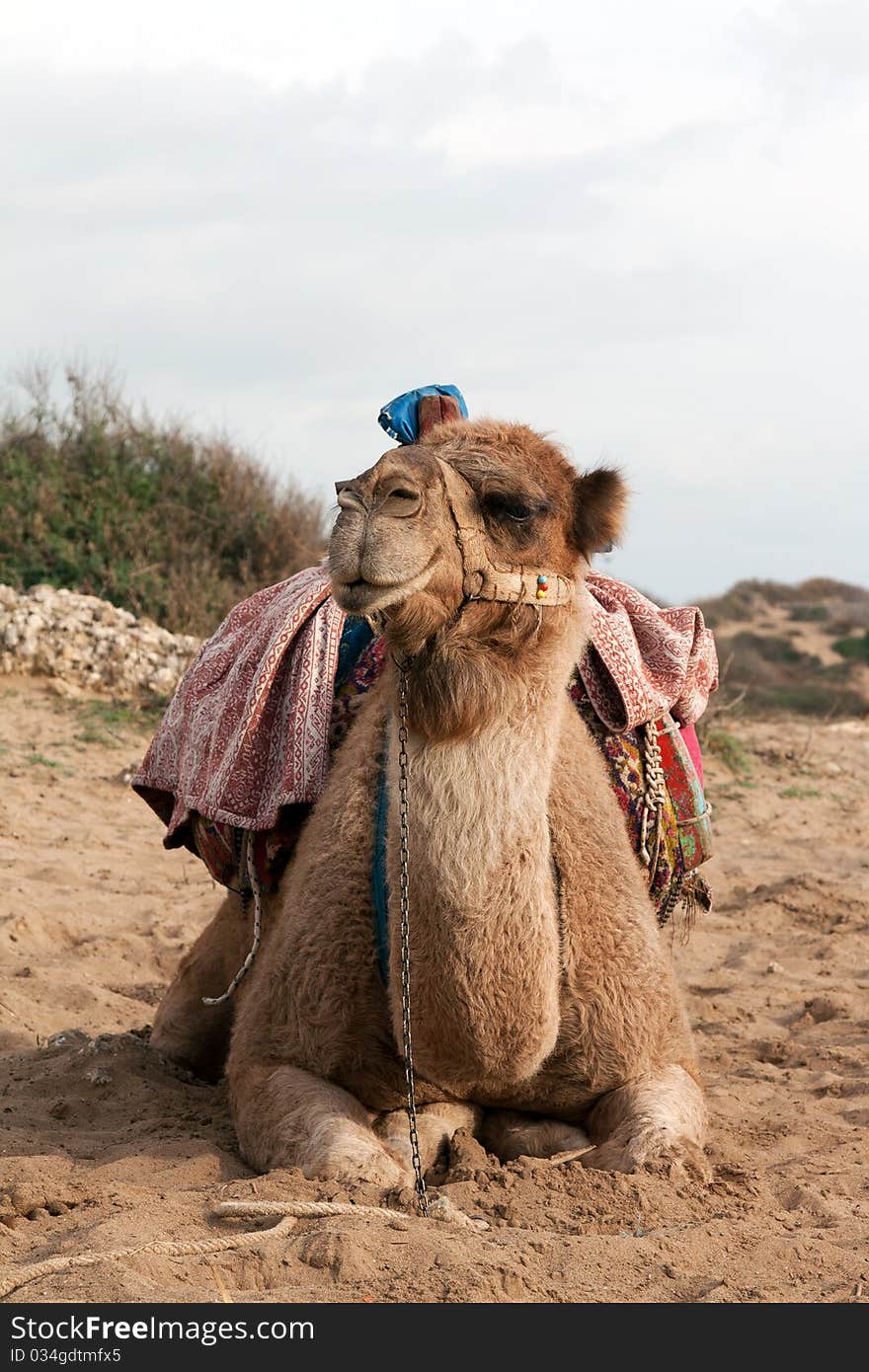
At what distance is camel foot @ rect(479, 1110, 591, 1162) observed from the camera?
170 inches

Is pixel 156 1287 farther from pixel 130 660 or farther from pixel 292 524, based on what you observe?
pixel 292 524

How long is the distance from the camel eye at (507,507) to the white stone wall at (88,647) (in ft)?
25.4

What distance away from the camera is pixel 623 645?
4.96 m

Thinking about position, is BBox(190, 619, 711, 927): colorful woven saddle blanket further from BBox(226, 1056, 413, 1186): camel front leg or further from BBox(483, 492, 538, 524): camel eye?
BBox(483, 492, 538, 524): camel eye

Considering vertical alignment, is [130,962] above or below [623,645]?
below

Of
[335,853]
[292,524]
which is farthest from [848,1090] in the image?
[292,524]

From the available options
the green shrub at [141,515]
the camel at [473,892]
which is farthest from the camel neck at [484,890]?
the green shrub at [141,515]

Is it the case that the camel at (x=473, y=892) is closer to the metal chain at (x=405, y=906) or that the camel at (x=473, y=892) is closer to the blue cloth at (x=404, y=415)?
the metal chain at (x=405, y=906)

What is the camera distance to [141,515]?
45.4ft

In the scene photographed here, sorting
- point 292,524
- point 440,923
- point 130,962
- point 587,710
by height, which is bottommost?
point 130,962

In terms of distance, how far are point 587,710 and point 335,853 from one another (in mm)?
991

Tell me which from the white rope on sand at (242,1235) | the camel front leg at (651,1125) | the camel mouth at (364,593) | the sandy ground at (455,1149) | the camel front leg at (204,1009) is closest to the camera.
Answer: the white rope on sand at (242,1235)

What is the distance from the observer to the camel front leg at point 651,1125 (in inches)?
159

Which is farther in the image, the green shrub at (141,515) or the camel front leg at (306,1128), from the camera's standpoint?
the green shrub at (141,515)
